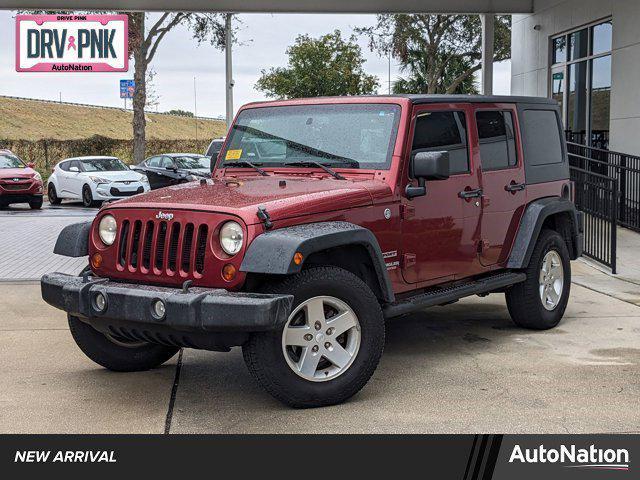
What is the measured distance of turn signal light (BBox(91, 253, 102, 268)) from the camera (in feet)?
20.6

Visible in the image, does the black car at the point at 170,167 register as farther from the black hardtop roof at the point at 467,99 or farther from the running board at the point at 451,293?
the running board at the point at 451,293

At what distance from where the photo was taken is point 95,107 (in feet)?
251

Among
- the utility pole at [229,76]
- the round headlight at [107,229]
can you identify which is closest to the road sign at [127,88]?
the utility pole at [229,76]

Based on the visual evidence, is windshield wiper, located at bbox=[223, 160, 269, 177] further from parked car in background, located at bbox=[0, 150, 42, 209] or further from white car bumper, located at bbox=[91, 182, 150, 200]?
parked car in background, located at bbox=[0, 150, 42, 209]

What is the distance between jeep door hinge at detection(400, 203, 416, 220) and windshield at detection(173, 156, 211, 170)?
2038 cm

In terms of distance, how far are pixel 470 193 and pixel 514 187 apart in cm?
68

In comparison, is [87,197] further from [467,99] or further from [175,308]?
[175,308]

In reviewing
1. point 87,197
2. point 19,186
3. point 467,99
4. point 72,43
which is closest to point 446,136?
point 467,99

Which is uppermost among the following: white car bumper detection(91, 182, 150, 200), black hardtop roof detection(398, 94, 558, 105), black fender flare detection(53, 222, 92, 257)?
black hardtop roof detection(398, 94, 558, 105)

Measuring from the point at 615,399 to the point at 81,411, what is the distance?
10.5ft

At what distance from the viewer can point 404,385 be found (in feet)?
21.1

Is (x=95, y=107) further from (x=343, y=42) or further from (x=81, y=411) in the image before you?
(x=81, y=411)

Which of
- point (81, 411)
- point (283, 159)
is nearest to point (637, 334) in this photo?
point (283, 159)

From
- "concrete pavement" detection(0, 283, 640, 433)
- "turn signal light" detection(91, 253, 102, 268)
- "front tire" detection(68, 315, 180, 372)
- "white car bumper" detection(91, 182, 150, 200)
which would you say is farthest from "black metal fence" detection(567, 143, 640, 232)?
"white car bumper" detection(91, 182, 150, 200)
